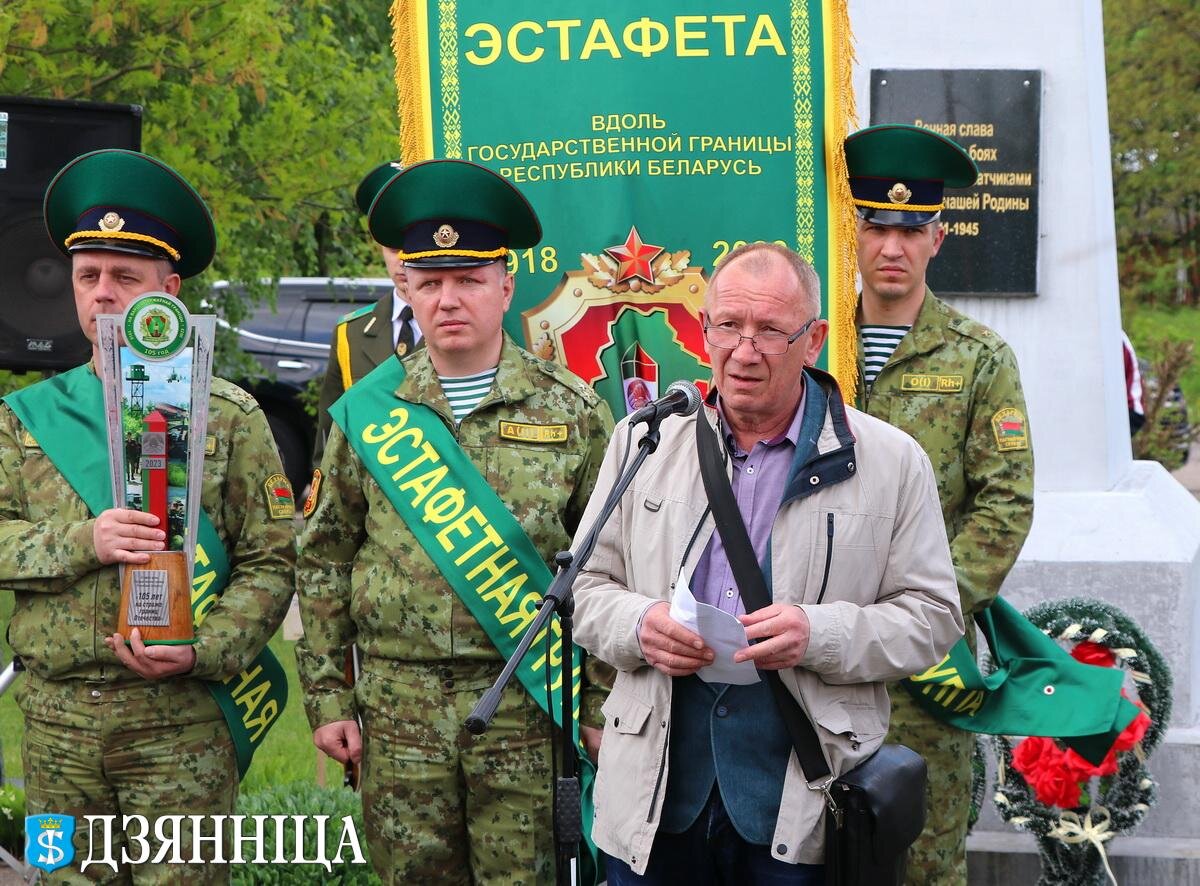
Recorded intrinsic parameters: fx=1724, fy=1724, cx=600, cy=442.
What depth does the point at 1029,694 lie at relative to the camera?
4.74 m

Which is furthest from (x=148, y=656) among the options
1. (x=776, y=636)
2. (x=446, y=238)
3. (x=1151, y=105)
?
(x=1151, y=105)

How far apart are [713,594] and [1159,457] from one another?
10.5 m

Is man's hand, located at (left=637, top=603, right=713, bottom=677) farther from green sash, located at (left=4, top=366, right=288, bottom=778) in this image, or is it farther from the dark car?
the dark car

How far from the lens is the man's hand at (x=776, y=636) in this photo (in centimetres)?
316

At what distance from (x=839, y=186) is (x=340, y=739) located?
6.52 ft

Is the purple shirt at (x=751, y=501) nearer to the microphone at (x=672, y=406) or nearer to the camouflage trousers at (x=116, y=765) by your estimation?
the microphone at (x=672, y=406)

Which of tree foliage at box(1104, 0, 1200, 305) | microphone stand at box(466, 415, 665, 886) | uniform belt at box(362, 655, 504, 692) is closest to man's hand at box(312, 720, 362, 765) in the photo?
uniform belt at box(362, 655, 504, 692)

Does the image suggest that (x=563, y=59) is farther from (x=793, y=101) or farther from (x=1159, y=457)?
(x=1159, y=457)

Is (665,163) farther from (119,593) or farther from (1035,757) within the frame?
(1035,757)

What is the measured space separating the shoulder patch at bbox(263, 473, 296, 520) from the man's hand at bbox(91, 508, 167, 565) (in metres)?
0.35

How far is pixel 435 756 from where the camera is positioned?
411 centimetres

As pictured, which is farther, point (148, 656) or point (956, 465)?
point (956, 465)

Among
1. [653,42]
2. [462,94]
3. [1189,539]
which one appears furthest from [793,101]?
[1189,539]

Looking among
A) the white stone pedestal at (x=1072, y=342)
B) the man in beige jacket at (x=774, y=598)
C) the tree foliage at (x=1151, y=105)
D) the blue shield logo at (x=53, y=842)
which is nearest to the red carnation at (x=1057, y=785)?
the white stone pedestal at (x=1072, y=342)
